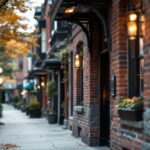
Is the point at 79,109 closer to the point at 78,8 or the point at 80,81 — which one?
the point at 80,81

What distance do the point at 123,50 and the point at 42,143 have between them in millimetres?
5745

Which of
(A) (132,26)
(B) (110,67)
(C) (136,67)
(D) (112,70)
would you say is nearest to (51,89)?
(B) (110,67)

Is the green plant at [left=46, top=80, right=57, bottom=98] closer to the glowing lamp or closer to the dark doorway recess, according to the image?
the dark doorway recess

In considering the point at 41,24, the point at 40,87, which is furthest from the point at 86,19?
the point at 40,87

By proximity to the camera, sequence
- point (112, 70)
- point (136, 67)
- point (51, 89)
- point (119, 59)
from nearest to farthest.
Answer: point (136, 67)
point (119, 59)
point (112, 70)
point (51, 89)

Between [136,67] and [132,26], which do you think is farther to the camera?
[136,67]

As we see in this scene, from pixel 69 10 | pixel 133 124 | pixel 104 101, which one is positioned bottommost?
pixel 133 124

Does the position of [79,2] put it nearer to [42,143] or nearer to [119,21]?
[119,21]

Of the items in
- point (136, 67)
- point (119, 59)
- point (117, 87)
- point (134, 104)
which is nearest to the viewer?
point (134, 104)

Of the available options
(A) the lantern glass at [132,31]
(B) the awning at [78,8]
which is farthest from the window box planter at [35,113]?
(A) the lantern glass at [132,31]

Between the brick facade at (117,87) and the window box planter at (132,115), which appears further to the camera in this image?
→ the brick facade at (117,87)

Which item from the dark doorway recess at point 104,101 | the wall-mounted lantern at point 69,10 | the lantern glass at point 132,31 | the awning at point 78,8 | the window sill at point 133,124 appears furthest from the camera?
the dark doorway recess at point 104,101

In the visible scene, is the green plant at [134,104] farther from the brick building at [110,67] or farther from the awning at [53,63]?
the awning at [53,63]

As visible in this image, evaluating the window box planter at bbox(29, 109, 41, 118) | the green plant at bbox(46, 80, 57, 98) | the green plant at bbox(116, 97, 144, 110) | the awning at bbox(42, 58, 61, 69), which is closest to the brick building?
the green plant at bbox(116, 97, 144, 110)
